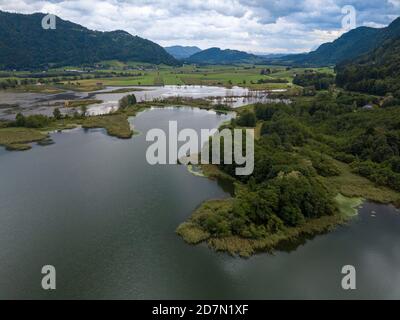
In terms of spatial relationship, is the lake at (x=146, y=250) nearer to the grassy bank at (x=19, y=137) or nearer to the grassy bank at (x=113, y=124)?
the grassy bank at (x=19, y=137)

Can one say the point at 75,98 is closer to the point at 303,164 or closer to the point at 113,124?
the point at 113,124

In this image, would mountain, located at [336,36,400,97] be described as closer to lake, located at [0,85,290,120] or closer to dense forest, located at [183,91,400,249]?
dense forest, located at [183,91,400,249]

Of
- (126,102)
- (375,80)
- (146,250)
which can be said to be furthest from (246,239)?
(126,102)

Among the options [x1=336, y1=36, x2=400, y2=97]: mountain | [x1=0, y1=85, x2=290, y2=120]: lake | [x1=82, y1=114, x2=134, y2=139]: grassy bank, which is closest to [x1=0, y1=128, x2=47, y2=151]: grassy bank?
[x1=82, y1=114, x2=134, y2=139]: grassy bank

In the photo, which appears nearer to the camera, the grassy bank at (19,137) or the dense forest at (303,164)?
the dense forest at (303,164)

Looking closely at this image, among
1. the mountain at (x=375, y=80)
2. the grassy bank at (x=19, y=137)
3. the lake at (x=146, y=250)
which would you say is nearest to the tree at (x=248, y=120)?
the mountain at (x=375, y=80)

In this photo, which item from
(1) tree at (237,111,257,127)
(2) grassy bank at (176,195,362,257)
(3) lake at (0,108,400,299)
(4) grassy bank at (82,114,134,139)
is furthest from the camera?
(1) tree at (237,111,257,127)
